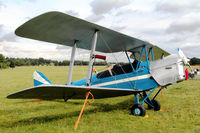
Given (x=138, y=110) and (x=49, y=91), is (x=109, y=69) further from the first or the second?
(x=49, y=91)

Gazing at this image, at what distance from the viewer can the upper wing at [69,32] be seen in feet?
11.4

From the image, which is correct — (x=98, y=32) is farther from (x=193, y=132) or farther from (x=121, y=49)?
(x=193, y=132)

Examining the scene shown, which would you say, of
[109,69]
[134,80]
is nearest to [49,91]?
[109,69]

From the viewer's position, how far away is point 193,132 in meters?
3.15

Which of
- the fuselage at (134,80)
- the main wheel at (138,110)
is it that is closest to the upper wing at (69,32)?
the fuselage at (134,80)

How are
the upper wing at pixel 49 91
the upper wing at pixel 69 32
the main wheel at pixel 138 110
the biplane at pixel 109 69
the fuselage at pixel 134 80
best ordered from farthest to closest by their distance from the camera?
1. the fuselage at pixel 134 80
2. the main wheel at pixel 138 110
3. the biplane at pixel 109 69
4. the upper wing at pixel 69 32
5. the upper wing at pixel 49 91

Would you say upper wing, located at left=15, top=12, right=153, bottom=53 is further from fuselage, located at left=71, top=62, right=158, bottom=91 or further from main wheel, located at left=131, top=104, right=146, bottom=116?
main wheel, located at left=131, top=104, right=146, bottom=116

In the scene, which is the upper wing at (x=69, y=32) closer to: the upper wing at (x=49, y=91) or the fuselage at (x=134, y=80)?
the fuselage at (x=134, y=80)

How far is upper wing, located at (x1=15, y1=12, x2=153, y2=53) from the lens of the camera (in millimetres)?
Answer: 3472

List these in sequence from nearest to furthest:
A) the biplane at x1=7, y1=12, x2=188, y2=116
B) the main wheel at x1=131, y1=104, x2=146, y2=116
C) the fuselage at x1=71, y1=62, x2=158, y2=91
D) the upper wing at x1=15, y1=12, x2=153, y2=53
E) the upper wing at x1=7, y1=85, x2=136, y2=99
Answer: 1. the upper wing at x1=7, y1=85, x2=136, y2=99
2. the upper wing at x1=15, y1=12, x2=153, y2=53
3. the biplane at x1=7, y1=12, x2=188, y2=116
4. the main wheel at x1=131, y1=104, x2=146, y2=116
5. the fuselage at x1=71, y1=62, x2=158, y2=91

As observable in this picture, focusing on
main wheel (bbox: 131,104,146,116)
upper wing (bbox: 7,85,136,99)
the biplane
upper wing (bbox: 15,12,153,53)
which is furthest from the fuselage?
upper wing (bbox: 15,12,153,53)

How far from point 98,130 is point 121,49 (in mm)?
3602

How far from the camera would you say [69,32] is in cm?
455

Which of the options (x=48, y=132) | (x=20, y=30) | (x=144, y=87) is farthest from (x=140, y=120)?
(x=20, y=30)
